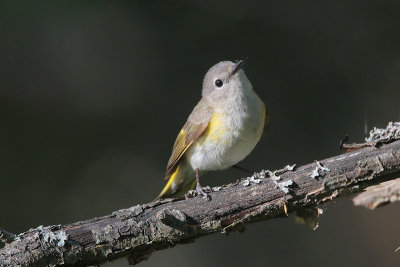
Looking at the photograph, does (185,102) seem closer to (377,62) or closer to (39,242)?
(377,62)

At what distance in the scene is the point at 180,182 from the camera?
12.7 feet

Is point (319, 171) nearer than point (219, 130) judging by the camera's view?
Yes

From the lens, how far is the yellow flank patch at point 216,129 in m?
3.54

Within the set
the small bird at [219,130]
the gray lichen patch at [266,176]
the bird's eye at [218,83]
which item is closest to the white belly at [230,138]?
the small bird at [219,130]

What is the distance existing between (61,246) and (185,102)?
277 centimetres

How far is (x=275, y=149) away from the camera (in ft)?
16.5

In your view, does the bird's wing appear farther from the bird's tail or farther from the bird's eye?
the bird's eye

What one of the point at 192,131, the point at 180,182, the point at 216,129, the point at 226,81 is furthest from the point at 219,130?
the point at 180,182

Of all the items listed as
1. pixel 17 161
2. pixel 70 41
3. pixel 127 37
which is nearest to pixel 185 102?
pixel 127 37

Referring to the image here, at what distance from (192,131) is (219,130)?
215 millimetres

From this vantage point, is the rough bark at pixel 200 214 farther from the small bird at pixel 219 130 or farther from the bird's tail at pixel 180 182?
the bird's tail at pixel 180 182

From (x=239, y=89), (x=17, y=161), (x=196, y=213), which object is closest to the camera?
(x=196, y=213)

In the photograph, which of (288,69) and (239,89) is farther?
(288,69)

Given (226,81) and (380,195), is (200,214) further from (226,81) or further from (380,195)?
(226,81)
